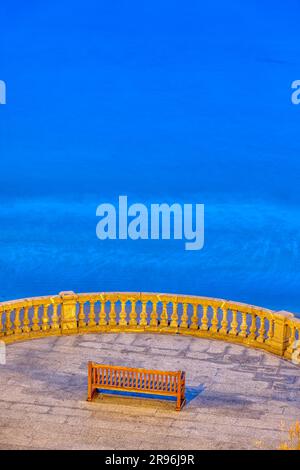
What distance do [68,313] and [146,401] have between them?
157 inches

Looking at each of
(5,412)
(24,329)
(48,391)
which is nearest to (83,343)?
(24,329)

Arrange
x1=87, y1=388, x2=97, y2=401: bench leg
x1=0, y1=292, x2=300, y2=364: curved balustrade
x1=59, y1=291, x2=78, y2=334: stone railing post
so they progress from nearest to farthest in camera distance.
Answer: x1=87, y1=388, x2=97, y2=401: bench leg
x1=0, y1=292, x2=300, y2=364: curved balustrade
x1=59, y1=291, x2=78, y2=334: stone railing post

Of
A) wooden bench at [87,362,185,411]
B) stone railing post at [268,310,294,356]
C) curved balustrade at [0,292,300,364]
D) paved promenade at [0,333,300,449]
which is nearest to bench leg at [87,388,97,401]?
wooden bench at [87,362,185,411]

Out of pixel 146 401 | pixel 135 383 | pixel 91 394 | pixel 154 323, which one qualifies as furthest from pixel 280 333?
pixel 91 394

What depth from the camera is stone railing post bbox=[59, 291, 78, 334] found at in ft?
65.6

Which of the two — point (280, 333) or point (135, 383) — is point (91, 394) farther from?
point (280, 333)

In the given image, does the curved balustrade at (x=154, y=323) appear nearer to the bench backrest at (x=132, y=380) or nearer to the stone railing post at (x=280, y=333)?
the stone railing post at (x=280, y=333)

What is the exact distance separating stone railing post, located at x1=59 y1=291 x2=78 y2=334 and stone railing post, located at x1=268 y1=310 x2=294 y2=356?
452 cm

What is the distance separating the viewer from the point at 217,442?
50.0 ft

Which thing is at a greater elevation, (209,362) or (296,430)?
(209,362)

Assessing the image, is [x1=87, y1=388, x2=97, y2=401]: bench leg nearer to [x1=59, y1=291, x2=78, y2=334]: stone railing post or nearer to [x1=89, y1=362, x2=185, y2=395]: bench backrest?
[x1=89, y1=362, x2=185, y2=395]: bench backrest
